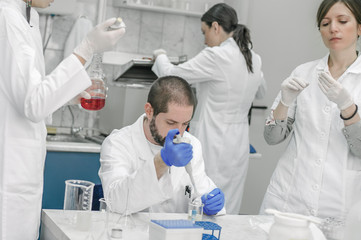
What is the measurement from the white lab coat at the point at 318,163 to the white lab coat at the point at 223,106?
1.07 metres

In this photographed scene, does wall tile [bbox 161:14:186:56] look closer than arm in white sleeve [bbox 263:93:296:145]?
No

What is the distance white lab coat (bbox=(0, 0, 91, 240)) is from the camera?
1768 millimetres

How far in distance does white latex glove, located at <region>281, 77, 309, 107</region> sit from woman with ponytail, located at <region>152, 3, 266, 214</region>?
3.65 feet

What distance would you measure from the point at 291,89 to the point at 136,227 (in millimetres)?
950

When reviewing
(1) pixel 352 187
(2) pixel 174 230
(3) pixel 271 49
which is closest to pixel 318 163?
(1) pixel 352 187

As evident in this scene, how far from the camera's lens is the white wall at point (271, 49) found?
186 inches

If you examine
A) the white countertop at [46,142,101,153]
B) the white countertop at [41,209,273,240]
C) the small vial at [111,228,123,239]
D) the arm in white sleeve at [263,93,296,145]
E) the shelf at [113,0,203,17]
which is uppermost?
the shelf at [113,0,203,17]

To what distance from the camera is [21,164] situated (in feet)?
6.25

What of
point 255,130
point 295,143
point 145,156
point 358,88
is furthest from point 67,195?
point 255,130

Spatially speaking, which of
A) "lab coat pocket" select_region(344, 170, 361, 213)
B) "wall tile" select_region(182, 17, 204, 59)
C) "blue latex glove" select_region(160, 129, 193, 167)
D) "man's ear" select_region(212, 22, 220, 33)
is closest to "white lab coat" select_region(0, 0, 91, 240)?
"blue latex glove" select_region(160, 129, 193, 167)

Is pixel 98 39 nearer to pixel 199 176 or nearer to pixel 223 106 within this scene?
pixel 199 176

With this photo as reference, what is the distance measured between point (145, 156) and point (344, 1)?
1.07 metres

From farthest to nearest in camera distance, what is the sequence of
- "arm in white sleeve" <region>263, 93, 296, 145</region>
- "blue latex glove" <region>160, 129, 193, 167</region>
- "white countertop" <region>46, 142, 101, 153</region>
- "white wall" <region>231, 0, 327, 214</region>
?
"white wall" <region>231, 0, 327, 214</region>
"white countertop" <region>46, 142, 101, 153</region>
"arm in white sleeve" <region>263, 93, 296, 145</region>
"blue latex glove" <region>160, 129, 193, 167</region>

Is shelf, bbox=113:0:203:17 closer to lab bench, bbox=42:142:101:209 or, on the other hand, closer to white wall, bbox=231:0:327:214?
white wall, bbox=231:0:327:214
